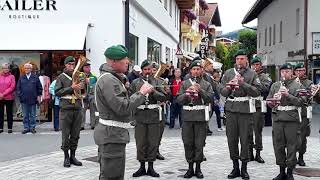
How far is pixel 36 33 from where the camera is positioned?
16.6 metres

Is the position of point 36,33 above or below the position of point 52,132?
above

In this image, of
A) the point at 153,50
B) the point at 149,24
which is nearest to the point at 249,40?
the point at 153,50

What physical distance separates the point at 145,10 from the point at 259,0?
14387 mm

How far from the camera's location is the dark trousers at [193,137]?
880 centimetres

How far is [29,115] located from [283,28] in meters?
17.6

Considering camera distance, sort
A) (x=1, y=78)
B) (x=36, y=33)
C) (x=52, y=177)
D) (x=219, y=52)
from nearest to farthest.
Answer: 1. (x=52, y=177)
2. (x=1, y=78)
3. (x=36, y=33)
4. (x=219, y=52)

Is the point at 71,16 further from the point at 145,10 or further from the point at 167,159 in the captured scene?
the point at 167,159

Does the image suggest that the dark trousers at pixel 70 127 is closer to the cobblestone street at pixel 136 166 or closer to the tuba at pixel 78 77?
the tuba at pixel 78 77

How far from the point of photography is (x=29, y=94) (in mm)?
14328

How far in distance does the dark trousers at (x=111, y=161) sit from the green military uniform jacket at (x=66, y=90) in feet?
13.2

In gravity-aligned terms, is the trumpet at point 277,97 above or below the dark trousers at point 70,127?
above

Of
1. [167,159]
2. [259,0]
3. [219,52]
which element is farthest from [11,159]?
[219,52]

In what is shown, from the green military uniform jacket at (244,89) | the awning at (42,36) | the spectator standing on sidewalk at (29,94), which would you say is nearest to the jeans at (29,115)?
the spectator standing on sidewalk at (29,94)

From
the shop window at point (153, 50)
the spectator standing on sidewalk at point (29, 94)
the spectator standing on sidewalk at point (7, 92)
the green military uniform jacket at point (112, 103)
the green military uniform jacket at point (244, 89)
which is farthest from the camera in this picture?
the shop window at point (153, 50)
